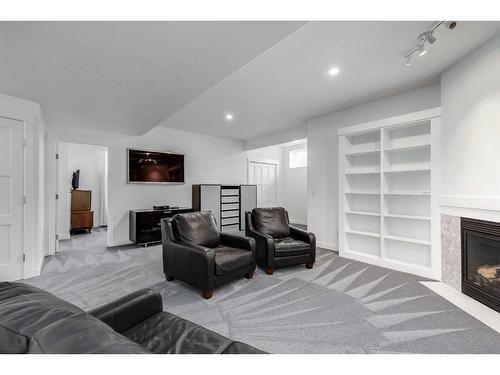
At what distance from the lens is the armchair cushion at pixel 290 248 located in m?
3.19

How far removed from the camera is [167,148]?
18.4 feet

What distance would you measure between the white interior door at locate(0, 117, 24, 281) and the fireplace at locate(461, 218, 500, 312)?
211 inches

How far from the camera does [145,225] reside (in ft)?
15.6

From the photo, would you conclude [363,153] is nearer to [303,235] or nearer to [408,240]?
[408,240]

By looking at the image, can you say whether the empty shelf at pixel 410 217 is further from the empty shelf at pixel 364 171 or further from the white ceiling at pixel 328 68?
the white ceiling at pixel 328 68

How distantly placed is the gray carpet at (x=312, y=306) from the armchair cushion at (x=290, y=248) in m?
0.28

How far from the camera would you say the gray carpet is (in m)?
1.77

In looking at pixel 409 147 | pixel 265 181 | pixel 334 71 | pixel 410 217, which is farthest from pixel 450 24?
pixel 265 181

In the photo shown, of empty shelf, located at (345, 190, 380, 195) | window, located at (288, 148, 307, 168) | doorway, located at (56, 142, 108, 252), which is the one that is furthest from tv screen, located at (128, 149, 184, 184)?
window, located at (288, 148, 307, 168)

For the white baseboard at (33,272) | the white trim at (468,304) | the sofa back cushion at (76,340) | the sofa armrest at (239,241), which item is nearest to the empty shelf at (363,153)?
the white trim at (468,304)

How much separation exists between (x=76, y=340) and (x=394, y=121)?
13.1 ft

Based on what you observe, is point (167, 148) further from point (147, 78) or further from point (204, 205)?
point (147, 78)
